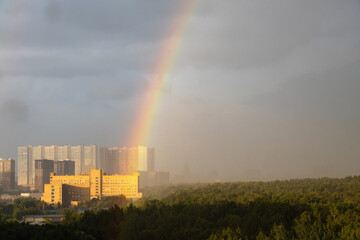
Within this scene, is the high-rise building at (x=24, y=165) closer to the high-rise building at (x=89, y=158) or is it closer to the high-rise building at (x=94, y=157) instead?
the high-rise building at (x=94, y=157)

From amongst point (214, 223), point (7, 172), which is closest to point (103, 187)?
point (7, 172)

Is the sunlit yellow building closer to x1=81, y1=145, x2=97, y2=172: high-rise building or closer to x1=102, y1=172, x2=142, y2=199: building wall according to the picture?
x1=102, y1=172, x2=142, y2=199: building wall

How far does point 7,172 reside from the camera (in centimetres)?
12375

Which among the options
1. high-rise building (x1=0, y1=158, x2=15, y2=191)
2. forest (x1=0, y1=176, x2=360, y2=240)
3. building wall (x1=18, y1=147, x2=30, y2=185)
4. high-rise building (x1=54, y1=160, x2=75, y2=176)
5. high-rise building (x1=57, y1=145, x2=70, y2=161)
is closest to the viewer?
forest (x1=0, y1=176, x2=360, y2=240)

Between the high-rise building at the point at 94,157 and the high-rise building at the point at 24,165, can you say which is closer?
the high-rise building at the point at 94,157

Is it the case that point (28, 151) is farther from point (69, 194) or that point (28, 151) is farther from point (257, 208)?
point (257, 208)

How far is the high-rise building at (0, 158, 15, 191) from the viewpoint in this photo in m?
123

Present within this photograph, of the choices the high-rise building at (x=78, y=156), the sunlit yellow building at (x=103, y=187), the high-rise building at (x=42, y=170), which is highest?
the high-rise building at (x=78, y=156)

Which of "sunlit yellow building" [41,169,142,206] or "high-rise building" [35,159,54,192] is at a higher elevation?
"high-rise building" [35,159,54,192]

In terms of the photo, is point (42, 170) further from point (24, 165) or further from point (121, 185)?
point (121, 185)

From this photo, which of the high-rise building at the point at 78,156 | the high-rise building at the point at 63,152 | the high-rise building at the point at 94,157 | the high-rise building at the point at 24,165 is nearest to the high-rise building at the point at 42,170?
the high-rise building at the point at 94,157

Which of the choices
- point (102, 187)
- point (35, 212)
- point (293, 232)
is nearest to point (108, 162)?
point (102, 187)

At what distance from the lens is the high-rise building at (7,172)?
123 meters

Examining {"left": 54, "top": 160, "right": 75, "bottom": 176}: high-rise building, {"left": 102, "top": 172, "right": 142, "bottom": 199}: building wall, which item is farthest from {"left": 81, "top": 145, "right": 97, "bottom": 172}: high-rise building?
{"left": 102, "top": 172, "right": 142, "bottom": 199}: building wall
